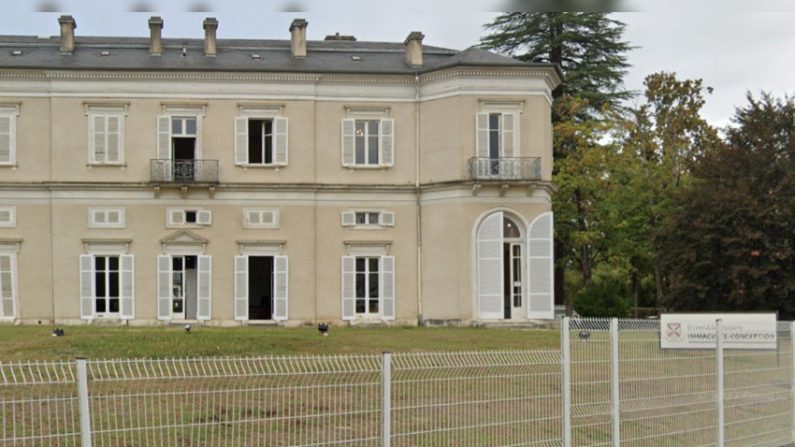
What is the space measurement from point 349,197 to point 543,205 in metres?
6.32

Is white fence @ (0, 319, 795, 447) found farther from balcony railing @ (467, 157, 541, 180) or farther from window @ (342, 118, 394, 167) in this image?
window @ (342, 118, 394, 167)

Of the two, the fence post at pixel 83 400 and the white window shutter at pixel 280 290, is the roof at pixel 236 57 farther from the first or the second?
the fence post at pixel 83 400

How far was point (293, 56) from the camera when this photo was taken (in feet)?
126

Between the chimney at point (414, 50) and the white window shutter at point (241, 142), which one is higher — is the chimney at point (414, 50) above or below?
above

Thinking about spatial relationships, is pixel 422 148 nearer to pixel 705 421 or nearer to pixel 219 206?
pixel 219 206

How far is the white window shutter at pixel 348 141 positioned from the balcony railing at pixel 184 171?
13.8 ft

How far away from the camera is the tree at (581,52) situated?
48719 mm

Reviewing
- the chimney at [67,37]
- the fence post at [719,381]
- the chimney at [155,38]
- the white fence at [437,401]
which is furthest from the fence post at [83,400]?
the chimney at [67,37]

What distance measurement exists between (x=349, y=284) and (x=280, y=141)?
17.0ft

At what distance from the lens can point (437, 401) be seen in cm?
955

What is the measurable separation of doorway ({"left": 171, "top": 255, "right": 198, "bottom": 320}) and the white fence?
931 inches

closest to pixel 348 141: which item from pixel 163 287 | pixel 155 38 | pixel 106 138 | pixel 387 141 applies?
pixel 387 141

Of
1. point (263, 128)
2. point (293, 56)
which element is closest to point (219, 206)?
point (263, 128)

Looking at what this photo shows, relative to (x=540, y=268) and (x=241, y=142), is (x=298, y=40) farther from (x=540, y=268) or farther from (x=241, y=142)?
(x=540, y=268)
